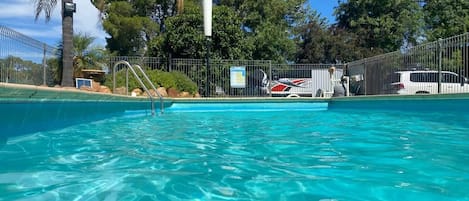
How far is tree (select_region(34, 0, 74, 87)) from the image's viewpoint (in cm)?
1334

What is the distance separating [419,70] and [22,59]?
1103 centimetres

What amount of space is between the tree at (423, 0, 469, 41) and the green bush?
73.2 ft

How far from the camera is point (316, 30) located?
30438 mm

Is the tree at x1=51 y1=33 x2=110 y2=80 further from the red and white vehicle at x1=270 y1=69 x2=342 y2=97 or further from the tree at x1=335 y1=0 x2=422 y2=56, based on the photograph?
the tree at x1=335 y1=0 x2=422 y2=56

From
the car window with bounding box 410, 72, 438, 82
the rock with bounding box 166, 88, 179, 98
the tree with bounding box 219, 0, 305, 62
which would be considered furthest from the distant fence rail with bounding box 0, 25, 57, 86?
the tree with bounding box 219, 0, 305, 62

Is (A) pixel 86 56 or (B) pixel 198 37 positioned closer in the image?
(A) pixel 86 56

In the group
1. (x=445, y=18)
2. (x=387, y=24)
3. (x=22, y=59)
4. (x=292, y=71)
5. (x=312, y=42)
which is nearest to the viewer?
(x=22, y=59)

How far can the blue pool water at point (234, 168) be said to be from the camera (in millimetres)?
Result: 2393

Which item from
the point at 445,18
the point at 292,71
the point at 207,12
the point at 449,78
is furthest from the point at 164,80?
the point at 445,18

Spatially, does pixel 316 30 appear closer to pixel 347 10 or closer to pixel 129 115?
pixel 347 10

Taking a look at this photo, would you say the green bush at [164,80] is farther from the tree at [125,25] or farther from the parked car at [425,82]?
the parked car at [425,82]

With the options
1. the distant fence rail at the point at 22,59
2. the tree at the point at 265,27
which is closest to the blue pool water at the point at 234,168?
the distant fence rail at the point at 22,59

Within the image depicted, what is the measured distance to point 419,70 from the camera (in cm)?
1308

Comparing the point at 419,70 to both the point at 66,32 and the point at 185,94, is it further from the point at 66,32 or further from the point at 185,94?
the point at 66,32
